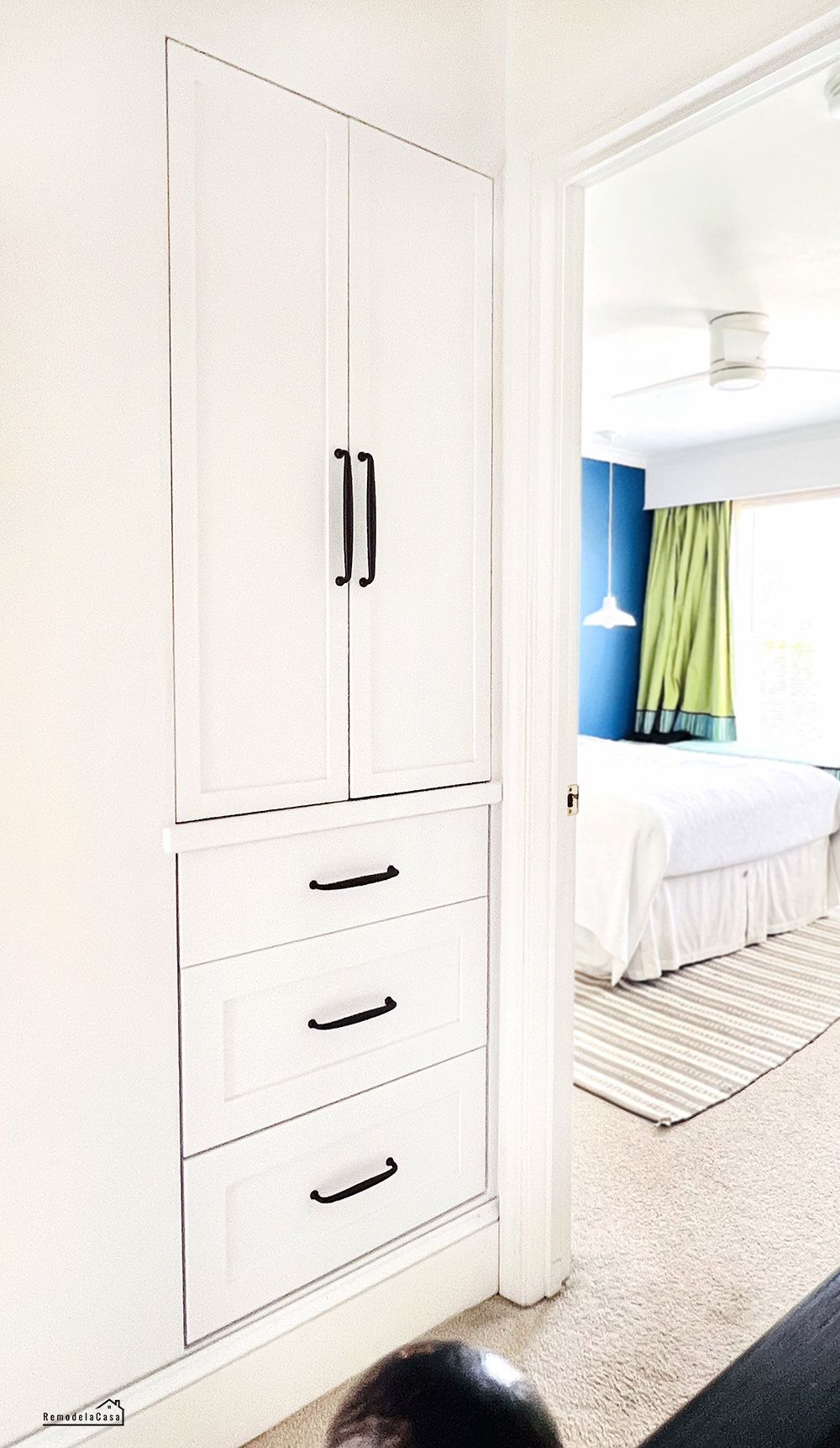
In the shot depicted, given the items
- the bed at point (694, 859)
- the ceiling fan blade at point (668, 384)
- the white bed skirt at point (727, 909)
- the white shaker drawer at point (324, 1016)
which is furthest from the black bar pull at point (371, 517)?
the ceiling fan blade at point (668, 384)

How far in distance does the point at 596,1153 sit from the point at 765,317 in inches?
123

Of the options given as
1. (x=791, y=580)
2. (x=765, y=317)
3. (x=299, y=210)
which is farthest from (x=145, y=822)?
(x=791, y=580)

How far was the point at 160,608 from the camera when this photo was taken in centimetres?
138

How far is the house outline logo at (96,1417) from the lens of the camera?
133cm

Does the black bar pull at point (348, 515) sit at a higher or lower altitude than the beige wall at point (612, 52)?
lower

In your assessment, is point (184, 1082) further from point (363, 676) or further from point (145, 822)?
point (363, 676)

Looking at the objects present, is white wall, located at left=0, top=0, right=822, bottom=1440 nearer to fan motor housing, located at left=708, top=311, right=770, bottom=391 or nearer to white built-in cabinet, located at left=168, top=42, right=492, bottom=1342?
white built-in cabinet, located at left=168, top=42, right=492, bottom=1342

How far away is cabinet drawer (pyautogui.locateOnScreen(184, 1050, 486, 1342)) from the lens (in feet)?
4.88

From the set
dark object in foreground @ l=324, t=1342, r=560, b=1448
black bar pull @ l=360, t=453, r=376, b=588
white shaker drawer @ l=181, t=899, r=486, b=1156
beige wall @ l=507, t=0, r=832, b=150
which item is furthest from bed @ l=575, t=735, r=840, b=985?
dark object in foreground @ l=324, t=1342, r=560, b=1448

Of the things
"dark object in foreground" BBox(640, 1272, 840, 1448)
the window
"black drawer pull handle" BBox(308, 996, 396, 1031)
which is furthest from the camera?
the window

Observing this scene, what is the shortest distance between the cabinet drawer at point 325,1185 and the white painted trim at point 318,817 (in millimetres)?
494

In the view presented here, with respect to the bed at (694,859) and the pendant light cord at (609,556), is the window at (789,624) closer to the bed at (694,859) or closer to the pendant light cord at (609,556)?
the pendant light cord at (609,556)

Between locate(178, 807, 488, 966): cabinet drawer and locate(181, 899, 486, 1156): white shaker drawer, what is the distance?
0.03 metres

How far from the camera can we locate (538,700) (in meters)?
1.81
